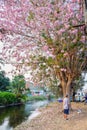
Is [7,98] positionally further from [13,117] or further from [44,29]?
[44,29]

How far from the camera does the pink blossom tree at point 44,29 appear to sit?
1631 centimetres

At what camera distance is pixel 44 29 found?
1730cm

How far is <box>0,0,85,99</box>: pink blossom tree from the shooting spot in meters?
16.3

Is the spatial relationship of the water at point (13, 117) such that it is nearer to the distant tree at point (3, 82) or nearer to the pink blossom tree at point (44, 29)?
the pink blossom tree at point (44, 29)

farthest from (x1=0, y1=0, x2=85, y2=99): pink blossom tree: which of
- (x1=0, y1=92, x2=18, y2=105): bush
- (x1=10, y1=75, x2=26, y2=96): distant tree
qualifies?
(x1=10, y1=75, x2=26, y2=96): distant tree

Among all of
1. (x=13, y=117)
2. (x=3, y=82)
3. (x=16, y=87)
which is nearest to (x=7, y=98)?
(x=16, y=87)

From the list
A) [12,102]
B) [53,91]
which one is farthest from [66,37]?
[12,102]

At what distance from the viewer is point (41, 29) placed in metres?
17.5

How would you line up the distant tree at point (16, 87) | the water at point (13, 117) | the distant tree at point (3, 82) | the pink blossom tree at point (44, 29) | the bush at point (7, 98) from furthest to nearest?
the distant tree at point (3, 82) → the distant tree at point (16, 87) → the bush at point (7, 98) → the water at point (13, 117) → the pink blossom tree at point (44, 29)

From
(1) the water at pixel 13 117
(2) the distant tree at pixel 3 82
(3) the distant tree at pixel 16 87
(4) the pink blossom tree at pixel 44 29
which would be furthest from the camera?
(2) the distant tree at pixel 3 82

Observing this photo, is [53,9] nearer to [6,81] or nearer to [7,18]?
[7,18]

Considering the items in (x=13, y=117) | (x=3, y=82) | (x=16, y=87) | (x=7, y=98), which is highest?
(x=3, y=82)

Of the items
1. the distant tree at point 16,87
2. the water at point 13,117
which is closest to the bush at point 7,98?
the distant tree at point 16,87

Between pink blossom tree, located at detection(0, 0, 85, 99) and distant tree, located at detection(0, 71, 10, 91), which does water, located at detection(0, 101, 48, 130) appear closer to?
pink blossom tree, located at detection(0, 0, 85, 99)
